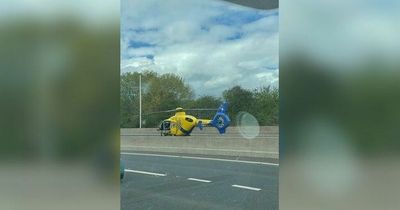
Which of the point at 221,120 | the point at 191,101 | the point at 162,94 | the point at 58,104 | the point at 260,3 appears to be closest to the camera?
the point at 58,104

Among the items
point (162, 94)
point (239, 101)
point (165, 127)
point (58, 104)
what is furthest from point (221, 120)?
point (58, 104)

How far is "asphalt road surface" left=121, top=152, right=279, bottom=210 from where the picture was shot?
4355 mm

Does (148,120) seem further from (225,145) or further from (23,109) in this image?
(23,109)

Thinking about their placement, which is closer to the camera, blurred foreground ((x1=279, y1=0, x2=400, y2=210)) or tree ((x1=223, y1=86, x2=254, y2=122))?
blurred foreground ((x1=279, y1=0, x2=400, y2=210))

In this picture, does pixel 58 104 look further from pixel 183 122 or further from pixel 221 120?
pixel 221 120

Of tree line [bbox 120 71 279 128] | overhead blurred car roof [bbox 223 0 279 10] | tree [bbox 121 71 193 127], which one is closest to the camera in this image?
overhead blurred car roof [bbox 223 0 279 10]

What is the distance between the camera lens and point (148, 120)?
34.0 ft

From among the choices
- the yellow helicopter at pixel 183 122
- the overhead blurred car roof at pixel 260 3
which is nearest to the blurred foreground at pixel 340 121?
the overhead blurred car roof at pixel 260 3

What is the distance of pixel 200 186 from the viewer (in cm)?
546

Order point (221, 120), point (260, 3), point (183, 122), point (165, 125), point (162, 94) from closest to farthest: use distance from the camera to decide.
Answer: point (260, 3)
point (162, 94)
point (165, 125)
point (183, 122)
point (221, 120)

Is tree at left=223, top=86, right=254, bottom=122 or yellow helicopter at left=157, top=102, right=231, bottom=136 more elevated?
tree at left=223, top=86, right=254, bottom=122

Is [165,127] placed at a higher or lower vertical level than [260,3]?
lower

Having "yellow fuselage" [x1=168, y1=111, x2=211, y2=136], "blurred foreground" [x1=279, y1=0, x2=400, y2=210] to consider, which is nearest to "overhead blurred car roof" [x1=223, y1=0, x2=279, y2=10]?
"blurred foreground" [x1=279, y1=0, x2=400, y2=210]

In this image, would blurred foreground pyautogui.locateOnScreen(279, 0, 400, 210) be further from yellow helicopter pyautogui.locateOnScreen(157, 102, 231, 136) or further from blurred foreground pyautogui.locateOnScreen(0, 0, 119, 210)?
yellow helicopter pyautogui.locateOnScreen(157, 102, 231, 136)
